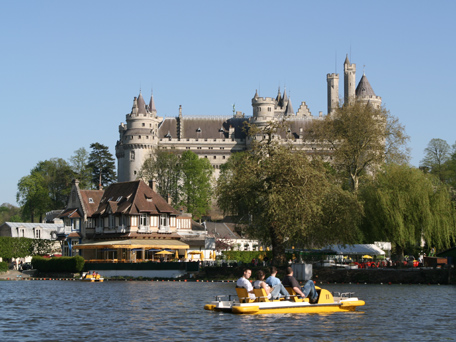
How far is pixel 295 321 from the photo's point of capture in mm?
24828

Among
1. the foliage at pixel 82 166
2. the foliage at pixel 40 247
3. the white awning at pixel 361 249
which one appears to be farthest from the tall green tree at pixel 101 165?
the white awning at pixel 361 249

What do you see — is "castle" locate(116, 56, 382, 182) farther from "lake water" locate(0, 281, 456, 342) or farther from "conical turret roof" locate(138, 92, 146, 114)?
"lake water" locate(0, 281, 456, 342)

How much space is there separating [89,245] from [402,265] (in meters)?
27.8

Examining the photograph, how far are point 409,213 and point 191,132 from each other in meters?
94.1

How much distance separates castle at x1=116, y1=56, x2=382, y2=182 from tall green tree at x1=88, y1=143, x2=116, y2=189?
28.9 feet

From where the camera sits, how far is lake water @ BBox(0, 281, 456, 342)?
2177cm

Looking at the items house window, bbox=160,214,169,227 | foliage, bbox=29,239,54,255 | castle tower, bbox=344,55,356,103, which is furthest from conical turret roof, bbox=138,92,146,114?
house window, bbox=160,214,169,227

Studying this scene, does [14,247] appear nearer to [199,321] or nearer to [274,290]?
[274,290]

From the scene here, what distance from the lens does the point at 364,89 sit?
146 m

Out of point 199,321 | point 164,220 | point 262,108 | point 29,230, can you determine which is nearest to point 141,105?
point 262,108

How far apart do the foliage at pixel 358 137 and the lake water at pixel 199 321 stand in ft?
87.7

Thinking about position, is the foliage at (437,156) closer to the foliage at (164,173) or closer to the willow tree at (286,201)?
the foliage at (164,173)

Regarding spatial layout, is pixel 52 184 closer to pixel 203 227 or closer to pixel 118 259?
pixel 203 227

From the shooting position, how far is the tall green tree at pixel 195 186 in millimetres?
110875
